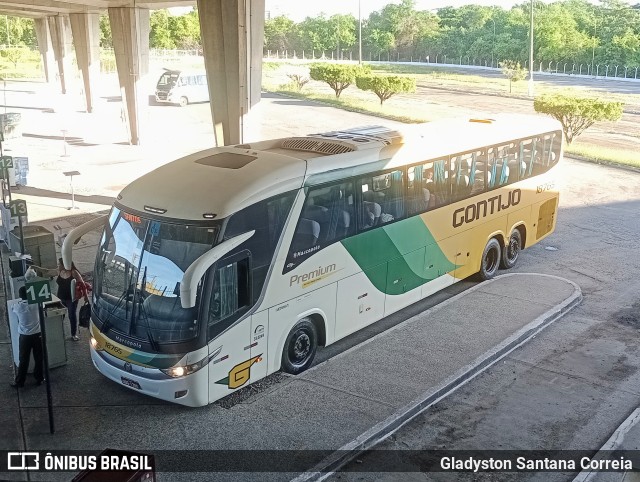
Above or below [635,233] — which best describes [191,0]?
above

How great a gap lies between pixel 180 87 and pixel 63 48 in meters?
8.48

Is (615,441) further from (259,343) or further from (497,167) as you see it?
(497,167)

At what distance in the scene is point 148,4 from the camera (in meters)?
30.5

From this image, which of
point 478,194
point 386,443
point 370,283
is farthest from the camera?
point 478,194

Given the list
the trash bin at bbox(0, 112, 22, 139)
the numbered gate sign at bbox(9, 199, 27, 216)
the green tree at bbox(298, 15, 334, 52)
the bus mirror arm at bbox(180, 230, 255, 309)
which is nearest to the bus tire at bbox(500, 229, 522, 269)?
the bus mirror arm at bbox(180, 230, 255, 309)

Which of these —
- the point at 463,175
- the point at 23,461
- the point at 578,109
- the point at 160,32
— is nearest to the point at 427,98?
the point at 578,109

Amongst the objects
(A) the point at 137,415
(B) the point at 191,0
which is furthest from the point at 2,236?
(B) the point at 191,0

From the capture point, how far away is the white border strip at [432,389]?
8297 mm

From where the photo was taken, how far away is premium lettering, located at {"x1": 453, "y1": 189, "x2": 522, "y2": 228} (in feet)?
45.0

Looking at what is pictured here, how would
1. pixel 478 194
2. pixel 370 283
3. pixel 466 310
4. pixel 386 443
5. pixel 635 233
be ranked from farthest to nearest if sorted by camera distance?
pixel 635 233
pixel 478 194
pixel 466 310
pixel 370 283
pixel 386 443

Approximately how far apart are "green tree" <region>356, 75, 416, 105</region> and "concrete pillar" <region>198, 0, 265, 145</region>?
2488 cm

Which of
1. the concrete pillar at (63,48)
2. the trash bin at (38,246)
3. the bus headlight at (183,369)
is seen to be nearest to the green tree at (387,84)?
the concrete pillar at (63,48)

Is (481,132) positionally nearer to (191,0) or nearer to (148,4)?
(191,0)

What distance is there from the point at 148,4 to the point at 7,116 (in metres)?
7.65
